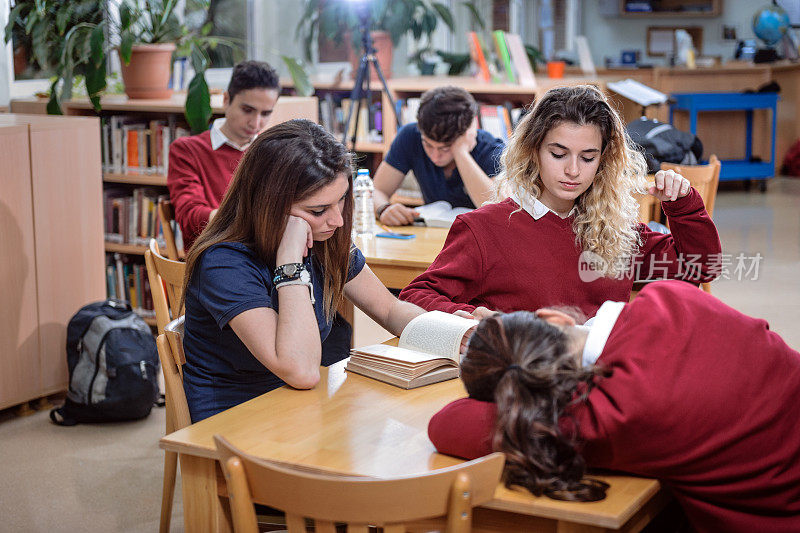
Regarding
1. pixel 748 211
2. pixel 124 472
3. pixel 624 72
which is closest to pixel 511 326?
pixel 124 472

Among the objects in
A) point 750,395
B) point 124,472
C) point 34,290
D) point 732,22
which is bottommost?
point 124,472

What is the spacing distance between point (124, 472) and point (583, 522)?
2095 mm

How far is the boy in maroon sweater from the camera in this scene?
3.56 metres

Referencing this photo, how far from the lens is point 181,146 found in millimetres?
3766

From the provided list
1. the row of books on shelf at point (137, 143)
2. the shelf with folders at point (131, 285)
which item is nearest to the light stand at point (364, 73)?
the row of books on shelf at point (137, 143)

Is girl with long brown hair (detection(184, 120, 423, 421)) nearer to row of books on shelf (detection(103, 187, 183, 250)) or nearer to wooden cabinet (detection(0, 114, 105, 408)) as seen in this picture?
wooden cabinet (detection(0, 114, 105, 408))

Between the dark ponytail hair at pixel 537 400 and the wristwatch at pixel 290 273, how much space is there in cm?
62

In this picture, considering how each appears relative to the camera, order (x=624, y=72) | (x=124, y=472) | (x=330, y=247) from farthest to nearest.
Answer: (x=624, y=72), (x=124, y=472), (x=330, y=247)

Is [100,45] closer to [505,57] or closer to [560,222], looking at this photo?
[505,57]

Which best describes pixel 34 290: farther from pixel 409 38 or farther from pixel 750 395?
pixel 409 38

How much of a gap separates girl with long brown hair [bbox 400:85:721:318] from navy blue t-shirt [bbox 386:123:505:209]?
141 centimetres

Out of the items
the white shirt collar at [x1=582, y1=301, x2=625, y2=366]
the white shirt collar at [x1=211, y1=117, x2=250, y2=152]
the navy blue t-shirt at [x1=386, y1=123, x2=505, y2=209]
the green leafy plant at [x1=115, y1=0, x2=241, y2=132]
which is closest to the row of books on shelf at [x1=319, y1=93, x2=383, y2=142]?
the green leafy plant at [x1=115, y1=0, x2=241, y2=132]

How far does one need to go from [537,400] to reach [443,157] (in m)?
2.37

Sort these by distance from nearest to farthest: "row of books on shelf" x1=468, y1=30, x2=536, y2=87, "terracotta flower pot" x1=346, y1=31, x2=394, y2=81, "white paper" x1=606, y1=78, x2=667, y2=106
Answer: "row of books on shelf" x1=468, y1=30, x2=536, y2=87, "terracotta flower pot" x1=346, y1=31, x2=394, y2=81, "white paper" x1=606, y1=78, x2=667, y2=106
